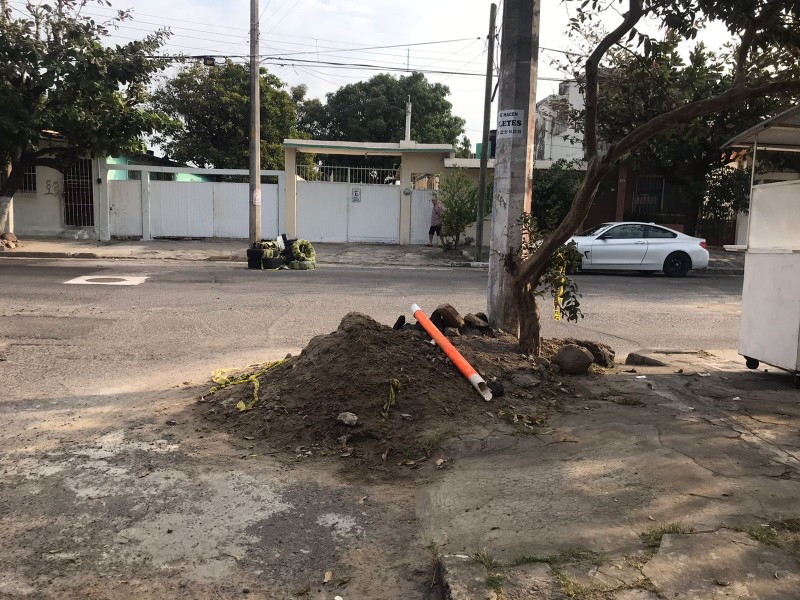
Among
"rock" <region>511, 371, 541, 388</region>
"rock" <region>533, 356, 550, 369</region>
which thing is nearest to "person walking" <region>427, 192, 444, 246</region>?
"rock" <region>533, 356, 550, 369</region>

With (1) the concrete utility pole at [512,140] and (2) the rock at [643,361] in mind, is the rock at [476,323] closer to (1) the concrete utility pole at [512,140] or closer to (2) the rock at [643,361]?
(1) the concrete utility pole at [512,140]

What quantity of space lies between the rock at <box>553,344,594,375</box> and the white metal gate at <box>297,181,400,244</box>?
17589mm

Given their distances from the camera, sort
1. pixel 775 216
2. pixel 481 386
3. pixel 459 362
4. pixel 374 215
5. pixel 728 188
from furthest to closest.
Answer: pixel 374 215 → pixel 728 188 → pixel 775 216 → pixel 459 362 → pixel 481 386

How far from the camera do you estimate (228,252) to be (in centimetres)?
1942

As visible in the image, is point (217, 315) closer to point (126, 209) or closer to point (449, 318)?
point (449, 318)

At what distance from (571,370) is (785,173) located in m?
20.6

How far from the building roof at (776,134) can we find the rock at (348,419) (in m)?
4.54

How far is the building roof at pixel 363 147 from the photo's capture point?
71.4 ft

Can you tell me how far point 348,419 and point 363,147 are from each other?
60.0ft

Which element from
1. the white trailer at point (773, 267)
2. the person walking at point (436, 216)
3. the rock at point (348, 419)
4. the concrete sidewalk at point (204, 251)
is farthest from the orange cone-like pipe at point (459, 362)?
the person walking at point (436, 216)

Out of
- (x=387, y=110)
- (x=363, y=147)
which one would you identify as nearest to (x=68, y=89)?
(x=363, y=147)

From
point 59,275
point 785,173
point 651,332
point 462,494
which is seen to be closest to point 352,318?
point 462,494

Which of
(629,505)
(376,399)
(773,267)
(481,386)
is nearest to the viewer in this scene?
(629,505)

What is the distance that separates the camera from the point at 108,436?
14.9ft
